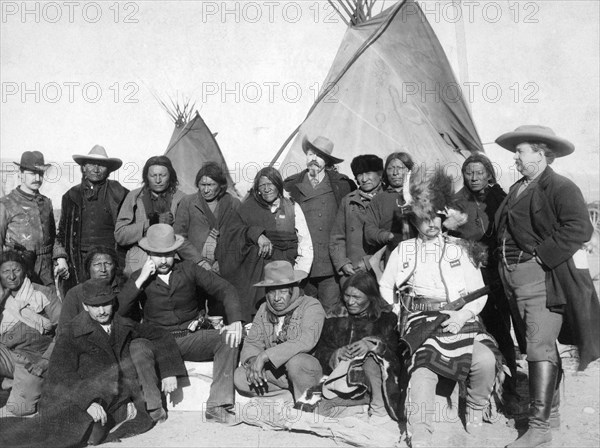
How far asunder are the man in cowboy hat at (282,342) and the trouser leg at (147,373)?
54 centimetres

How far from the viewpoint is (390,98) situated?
7.13m

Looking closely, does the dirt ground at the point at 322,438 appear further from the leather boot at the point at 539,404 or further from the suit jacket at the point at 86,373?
the suit jacket at the point at 86,373

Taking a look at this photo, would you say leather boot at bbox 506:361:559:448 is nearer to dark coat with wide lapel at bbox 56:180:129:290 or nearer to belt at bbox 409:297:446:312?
belt at bbox 409:297:446:312

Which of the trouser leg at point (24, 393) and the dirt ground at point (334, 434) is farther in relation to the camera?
the trouser leg at point (24, 393)

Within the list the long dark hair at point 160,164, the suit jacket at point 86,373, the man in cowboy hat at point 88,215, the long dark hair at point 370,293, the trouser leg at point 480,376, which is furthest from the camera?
the man in cowboy hat at point 88,215

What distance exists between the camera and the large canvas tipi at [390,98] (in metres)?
6.91

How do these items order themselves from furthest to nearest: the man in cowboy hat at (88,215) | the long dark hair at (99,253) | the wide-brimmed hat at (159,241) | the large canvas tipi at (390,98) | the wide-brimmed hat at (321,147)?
the large canvas tipi at (390,98) < the wide-brimmed hat at (321,147) < the man in cowboy hat at (88,215) < the long dark hair at (99,253) < the wide-brimmed hat at (159,241)

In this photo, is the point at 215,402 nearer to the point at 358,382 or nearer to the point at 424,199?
the point at 358,382

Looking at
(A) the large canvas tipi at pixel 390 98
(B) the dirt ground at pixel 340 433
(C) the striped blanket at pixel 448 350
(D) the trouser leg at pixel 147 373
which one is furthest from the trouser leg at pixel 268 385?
(A) the large canvas tipi at pixel 390 98

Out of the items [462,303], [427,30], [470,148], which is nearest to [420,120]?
[470,148]

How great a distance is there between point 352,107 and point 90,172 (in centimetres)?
316

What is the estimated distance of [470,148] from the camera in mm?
6922

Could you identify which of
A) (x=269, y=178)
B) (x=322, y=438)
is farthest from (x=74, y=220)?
(x=322, y=438)

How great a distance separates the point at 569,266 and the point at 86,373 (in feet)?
9.60
